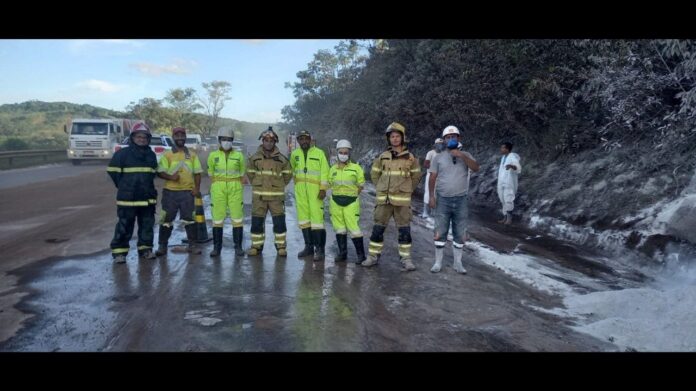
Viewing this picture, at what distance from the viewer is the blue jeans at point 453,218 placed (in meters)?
6.16

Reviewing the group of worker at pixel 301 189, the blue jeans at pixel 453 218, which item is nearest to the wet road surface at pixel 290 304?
the group of worker at pixel 301 189

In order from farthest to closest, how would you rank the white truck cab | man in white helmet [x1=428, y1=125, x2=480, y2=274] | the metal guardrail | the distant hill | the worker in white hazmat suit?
1. the distant hill
2. the white truck cab
3. the metal guardrail
4. the worker in white hazmat suit
5. man in white helmet [x1=428, y1=125, x2=480, y2=274]

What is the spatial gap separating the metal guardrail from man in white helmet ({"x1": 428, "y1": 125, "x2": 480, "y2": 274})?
2464 cm

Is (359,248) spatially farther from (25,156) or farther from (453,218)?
(25,156)

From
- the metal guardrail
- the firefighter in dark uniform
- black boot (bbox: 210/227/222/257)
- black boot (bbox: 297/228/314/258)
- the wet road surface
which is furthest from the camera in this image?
the metal guardrail

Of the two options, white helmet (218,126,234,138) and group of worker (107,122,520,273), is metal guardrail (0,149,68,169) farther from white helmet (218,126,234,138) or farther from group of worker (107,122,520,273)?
white helmet (218,126,234,138)

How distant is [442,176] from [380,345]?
10.3ft

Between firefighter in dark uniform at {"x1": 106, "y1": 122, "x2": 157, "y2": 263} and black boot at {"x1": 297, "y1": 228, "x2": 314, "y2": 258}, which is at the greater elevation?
firefighter in dark uniform at {"x1": 106, "y1": 122, "x2": 157, "y2": 263}

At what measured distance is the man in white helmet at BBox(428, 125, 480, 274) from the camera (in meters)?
6.10

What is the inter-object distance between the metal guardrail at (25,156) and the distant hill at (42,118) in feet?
57.9

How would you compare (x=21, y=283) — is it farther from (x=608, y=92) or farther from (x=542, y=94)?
(x=542, y=94)

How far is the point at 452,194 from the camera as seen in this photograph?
6129mm

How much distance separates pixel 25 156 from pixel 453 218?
27068 mm

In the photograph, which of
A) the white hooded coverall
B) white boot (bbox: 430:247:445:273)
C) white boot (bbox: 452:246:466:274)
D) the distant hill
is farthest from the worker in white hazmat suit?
the distant hill
